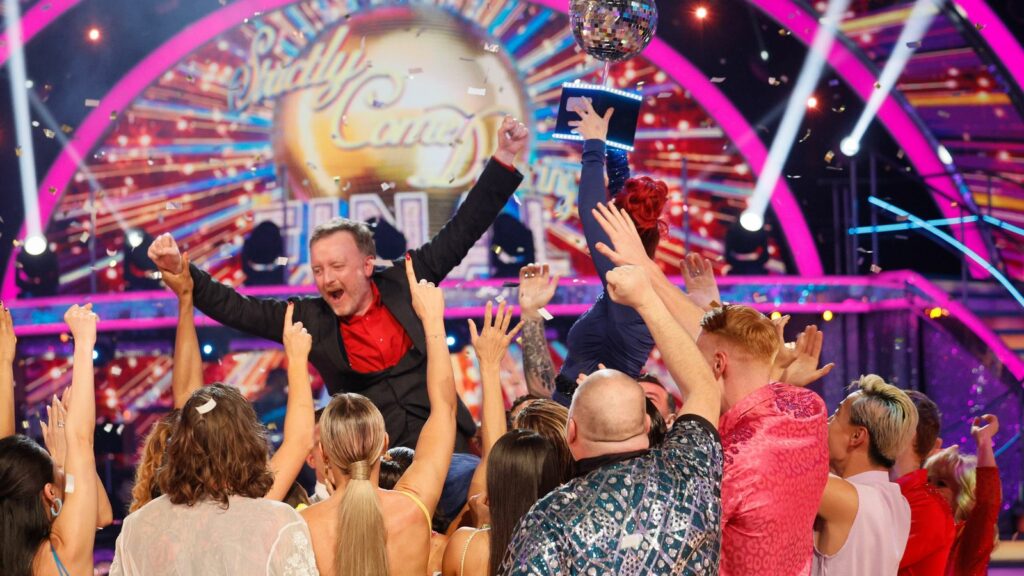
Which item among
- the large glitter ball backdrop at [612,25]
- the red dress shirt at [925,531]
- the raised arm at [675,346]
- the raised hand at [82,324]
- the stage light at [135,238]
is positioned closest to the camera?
the raised arm at [675,346]

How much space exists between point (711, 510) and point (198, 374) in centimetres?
210

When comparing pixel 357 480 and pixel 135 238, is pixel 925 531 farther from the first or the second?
pixel 135 238

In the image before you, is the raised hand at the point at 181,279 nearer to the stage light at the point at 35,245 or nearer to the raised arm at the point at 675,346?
the raised arm at the point at 675,346

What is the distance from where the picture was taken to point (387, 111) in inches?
370

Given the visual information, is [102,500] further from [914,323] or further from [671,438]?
[914,323]

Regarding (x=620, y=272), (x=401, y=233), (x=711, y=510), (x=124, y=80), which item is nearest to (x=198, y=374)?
(x=620, y=272)

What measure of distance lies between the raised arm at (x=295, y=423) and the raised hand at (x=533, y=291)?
117 cm

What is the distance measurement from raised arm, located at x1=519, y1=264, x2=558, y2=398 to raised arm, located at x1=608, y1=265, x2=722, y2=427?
1.59 metres

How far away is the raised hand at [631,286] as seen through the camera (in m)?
2.38

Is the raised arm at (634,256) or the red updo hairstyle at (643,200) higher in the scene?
the red updo hairstyle at (643,200)

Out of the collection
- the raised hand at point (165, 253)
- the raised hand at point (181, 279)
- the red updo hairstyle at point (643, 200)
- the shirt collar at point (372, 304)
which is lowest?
the shirt collar at point (372, 304)

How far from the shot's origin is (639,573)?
6.84ft

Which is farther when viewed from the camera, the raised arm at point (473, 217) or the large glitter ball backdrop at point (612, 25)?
the large glitter ball backdrop at point (612, 25)

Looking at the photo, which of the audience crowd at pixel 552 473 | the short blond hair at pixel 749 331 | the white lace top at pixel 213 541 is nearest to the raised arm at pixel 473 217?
the audience crowd at pixel 552 473
